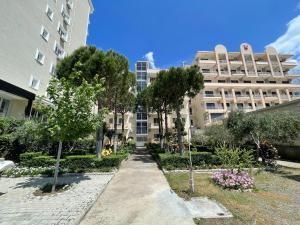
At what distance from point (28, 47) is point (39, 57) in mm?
1918

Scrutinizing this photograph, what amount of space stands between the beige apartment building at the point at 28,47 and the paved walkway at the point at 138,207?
1183cm

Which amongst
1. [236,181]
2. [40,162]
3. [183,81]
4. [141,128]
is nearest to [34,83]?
[40,162]

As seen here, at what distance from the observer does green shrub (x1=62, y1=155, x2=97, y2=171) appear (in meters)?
11.7

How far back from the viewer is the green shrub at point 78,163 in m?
11.7

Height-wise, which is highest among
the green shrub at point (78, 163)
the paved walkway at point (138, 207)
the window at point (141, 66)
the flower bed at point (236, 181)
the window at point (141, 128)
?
the window at point (141, 66)

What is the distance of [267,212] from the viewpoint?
5.50 metres

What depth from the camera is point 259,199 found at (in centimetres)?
669

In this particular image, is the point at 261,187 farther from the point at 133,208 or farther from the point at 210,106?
the point at 210,106

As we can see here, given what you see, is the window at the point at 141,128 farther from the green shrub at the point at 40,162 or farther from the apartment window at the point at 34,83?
the green shrub at the point at 40,162

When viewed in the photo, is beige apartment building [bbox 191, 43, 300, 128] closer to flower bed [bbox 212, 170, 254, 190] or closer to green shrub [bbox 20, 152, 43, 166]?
flower bed [bbox 212, 170, 254, 190]

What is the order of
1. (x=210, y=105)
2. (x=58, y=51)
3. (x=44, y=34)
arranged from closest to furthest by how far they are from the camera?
(x=44, y=34) → (x=58, y=51) → (x=210, y=105)

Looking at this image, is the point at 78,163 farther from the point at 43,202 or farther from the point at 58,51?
the point at 58,51

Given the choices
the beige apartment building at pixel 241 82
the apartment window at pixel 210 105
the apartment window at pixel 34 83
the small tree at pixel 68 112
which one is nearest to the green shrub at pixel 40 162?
the small tree at pixel 68 112

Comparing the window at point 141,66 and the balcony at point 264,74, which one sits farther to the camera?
the balcony at point 264,74
